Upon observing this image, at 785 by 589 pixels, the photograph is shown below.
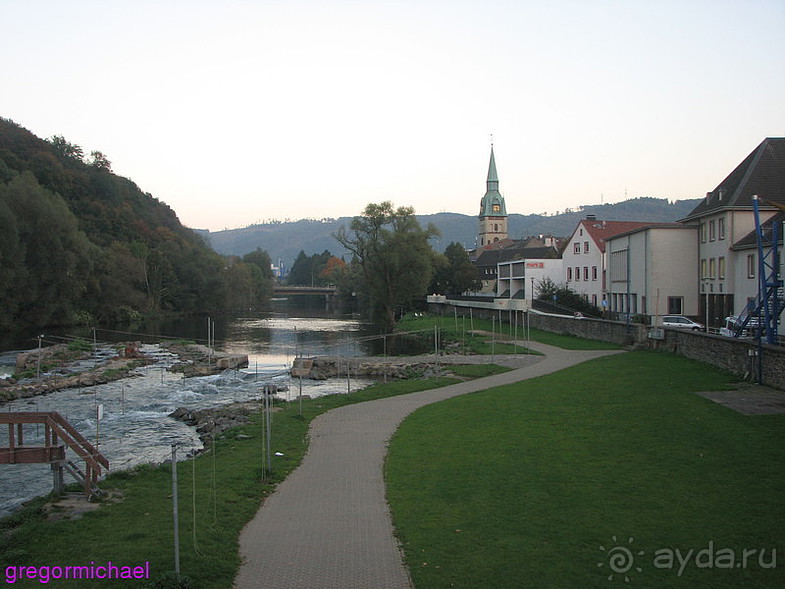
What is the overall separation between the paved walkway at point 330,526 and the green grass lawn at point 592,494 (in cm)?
Answer: 41

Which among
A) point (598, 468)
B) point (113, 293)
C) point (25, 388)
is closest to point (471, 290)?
point (113, 293)

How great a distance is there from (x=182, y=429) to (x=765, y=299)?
888 inches

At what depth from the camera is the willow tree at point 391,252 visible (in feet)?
257

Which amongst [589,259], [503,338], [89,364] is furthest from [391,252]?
[89,364]

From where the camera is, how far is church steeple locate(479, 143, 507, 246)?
16288 centimetres

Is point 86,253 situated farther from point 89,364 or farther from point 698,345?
point 698,345

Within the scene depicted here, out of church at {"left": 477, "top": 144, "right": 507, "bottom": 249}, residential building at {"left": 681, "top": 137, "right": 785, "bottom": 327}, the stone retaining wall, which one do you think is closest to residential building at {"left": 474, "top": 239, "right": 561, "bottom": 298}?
church at {"left": 477, "top": 144, "right": 507, "bottom": 249}

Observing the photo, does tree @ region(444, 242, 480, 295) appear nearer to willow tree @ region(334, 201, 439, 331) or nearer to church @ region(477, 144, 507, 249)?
willow tree @ region(334, 201, 439, 331)

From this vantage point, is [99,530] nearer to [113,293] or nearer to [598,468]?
[598,468]

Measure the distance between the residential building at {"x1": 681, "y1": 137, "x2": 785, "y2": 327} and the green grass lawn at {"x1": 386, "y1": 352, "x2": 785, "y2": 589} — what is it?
75.5 feet

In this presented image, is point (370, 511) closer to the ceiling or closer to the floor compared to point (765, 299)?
closer to the floor

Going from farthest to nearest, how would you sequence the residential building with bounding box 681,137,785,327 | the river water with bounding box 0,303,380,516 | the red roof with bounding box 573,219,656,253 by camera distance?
1. the red roof with bounding box 573,219,656,253
2. the residential building with bounding box 681,137,785,327
3. the river water with bounding box 0,303,380,516

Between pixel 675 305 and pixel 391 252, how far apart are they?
124 feet

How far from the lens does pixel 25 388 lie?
3191 cm
